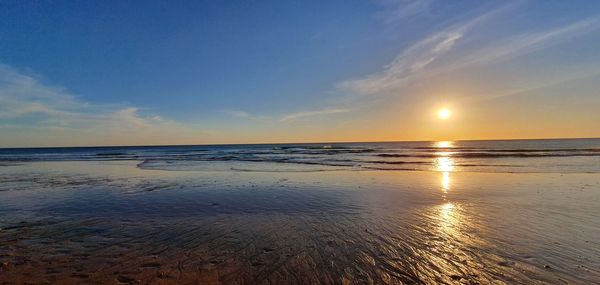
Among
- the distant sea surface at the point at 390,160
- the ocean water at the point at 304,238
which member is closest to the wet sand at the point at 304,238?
the ocean water at the point at 304,238

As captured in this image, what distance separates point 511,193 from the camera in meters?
11.6

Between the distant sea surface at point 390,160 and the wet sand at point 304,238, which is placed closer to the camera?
the wet sand at point 304,238

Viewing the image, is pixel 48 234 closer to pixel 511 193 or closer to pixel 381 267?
pixel 381 267

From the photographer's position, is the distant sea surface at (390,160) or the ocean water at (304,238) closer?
the ocean water at (304,238)

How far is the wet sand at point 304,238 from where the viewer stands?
4.64 metres

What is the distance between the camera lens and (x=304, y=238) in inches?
253

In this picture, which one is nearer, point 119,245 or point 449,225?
point 119,245

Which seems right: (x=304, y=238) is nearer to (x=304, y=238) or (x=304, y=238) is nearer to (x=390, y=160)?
(x=304, y=238)

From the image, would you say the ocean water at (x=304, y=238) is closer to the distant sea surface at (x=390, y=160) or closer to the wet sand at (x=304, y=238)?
the wet sand at (x=304, y=238)

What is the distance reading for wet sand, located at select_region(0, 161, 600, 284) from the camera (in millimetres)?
4637

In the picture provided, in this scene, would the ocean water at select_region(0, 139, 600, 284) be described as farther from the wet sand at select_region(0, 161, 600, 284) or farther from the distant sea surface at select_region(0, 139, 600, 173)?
the distant sea surface at select_region(0, 139, 600, 173)

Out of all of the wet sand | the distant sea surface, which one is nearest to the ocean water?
the wet sand

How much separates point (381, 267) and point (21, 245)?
295 inches

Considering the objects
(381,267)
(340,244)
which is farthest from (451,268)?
(340,244)
